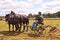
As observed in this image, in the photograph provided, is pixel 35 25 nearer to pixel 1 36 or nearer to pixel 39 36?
pixel 39 36

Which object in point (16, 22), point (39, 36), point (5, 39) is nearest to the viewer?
point (5, 39)

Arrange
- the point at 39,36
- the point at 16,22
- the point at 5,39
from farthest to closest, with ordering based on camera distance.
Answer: the point at 16,22 < the point at 39,36 < the point at 5,39

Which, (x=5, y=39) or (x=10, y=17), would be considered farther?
(x=10, y=17)

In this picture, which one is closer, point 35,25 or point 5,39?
point 5,39

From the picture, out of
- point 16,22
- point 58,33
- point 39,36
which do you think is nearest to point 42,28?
point 39,36

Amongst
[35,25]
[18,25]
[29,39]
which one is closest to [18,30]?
[18,25]

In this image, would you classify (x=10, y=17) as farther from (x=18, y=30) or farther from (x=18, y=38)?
(x=18, y=38)

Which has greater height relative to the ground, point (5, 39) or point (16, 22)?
point (16, 22)

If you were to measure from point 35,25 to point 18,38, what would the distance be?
2.63 meters

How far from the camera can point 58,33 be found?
1883 cm

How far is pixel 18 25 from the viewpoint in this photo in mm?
20094

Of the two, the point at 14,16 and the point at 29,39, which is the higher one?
the point at 14,16

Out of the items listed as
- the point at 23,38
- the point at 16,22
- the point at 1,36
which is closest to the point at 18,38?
the point at 23,38

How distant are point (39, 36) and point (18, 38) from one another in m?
2.06
